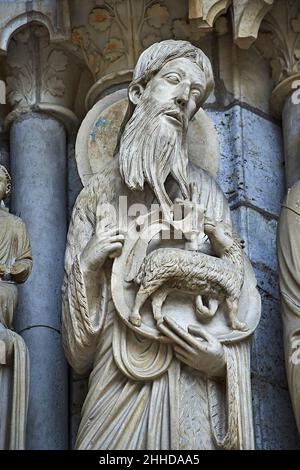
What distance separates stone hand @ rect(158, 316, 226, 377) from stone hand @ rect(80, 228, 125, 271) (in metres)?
0.34

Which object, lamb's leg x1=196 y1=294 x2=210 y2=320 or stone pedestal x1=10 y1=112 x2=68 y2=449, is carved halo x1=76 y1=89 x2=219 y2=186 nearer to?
stone pedestal x1=10 y1=112 x2=68 y2=449

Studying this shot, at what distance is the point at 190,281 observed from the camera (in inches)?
351

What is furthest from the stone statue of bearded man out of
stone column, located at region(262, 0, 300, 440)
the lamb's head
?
stone column, located at region(262, 0, 300, 440)

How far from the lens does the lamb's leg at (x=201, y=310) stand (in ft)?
29.3

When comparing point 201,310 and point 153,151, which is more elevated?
point 153,151

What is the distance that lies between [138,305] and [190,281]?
21 centimetres

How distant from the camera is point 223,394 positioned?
893cm

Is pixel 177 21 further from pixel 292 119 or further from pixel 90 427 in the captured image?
pixel 90 427

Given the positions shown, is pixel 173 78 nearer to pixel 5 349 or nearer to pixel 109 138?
pixel 109 138

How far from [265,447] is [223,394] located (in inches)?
15.2

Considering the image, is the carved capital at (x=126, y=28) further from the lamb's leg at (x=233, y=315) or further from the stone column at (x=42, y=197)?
the lamb's leg at (x=233, y=315)

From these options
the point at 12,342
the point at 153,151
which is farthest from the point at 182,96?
the point at 12,342

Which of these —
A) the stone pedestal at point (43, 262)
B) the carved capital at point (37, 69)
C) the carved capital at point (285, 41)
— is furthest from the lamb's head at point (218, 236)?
the carved capital at point (37, 69)
